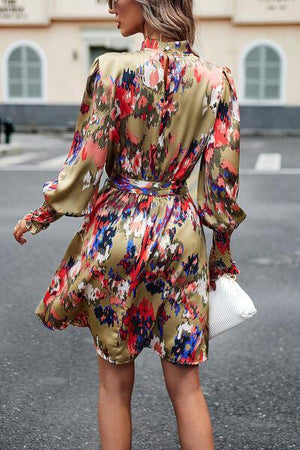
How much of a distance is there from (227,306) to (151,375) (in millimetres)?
1617

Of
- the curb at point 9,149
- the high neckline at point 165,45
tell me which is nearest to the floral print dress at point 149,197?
the high neckline at point 165,45

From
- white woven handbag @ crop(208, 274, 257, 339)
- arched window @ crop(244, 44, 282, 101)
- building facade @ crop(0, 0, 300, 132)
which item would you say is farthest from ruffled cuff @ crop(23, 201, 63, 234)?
arched window @ crop(244, 44, 282, 101)

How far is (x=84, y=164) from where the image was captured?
2465 mm

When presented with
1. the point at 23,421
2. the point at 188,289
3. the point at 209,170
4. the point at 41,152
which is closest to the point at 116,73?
the point at 209,170

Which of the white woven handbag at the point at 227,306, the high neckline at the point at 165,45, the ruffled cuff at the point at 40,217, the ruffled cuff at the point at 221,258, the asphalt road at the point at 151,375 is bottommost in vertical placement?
the asphalt road at the point at 151,375

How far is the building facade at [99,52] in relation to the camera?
25.6 meters

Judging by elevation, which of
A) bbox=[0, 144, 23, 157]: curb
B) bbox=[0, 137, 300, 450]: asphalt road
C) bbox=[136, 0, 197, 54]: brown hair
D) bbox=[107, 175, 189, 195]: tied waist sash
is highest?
bbox=[136, 0, 197, 54]: brown hair

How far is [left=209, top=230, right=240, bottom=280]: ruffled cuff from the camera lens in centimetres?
265

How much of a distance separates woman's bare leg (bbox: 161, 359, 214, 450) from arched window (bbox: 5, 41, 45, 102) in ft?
81.2

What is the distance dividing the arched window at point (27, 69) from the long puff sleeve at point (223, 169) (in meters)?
24.7

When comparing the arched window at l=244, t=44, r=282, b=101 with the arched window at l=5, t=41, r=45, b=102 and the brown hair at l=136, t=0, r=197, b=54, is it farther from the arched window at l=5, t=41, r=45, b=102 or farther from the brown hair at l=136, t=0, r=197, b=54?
the brown hair at l=136, t=0, r=197, b=54

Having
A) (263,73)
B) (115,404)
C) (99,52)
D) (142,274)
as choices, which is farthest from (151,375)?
(99,52)

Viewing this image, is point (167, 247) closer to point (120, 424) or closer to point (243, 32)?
point (120, 424)

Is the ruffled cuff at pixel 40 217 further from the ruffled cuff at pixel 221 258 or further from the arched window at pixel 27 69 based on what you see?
the arched window at pixel 27 69
